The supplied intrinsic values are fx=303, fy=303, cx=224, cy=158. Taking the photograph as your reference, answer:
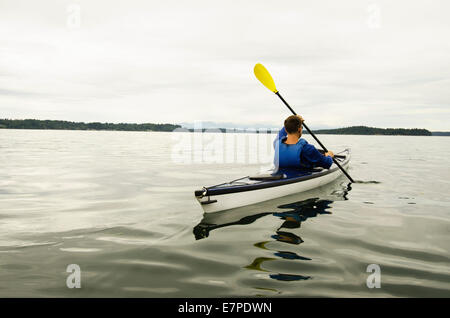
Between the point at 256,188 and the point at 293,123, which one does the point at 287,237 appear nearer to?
the point at 256,188

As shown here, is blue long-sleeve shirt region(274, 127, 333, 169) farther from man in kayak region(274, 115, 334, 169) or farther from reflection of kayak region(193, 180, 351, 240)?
reflection of kayak region(193, 180, 351, 240)

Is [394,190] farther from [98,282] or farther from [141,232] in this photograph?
[98,282]

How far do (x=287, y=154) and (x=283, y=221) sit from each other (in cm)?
237

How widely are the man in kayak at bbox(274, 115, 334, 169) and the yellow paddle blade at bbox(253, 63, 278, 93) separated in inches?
103

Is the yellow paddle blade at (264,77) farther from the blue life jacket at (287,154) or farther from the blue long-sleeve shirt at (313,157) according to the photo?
the blue long-sleeve shirt at (313,157)

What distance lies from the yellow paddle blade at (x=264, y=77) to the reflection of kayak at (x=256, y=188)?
3228mm

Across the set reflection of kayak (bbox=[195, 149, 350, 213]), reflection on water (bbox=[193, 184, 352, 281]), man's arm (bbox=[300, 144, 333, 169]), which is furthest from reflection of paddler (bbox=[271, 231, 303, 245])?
man's arm (bbox=[300, 144, 333, 169])

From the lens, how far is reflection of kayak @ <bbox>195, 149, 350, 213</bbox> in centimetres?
591

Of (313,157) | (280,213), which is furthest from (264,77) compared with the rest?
(280,213)

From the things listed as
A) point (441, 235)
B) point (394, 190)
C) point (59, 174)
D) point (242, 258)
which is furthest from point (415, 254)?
point (59, 174)

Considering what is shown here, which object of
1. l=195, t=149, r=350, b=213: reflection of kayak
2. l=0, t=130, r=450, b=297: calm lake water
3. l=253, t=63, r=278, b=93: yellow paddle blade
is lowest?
l=0, t=130, r=450, b=297: calm lake water

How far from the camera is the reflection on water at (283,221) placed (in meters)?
4.11

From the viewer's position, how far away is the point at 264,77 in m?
10.2
